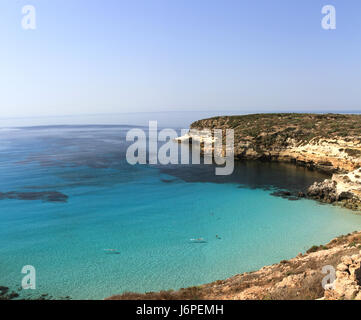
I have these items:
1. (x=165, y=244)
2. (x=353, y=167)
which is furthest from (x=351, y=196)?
(x=165, y=244)

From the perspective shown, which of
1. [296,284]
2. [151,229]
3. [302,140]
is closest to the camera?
[296,284]

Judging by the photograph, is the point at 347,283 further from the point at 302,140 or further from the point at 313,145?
the point at 302,140

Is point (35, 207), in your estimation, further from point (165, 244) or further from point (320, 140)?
point (320, 140)

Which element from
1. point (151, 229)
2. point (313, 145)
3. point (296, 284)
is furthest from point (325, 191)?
point (296, 284)

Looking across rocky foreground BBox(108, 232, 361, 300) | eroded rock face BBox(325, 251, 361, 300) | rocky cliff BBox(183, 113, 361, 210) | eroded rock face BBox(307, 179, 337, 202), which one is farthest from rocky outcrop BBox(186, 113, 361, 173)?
eroded rock face BBox(325, 251, 361, 300)

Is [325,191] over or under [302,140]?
under

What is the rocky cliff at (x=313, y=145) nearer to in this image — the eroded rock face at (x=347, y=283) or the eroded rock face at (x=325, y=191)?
the eroded rock face at (x=325, y=191)
